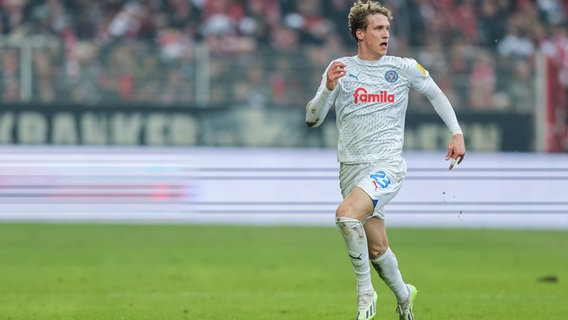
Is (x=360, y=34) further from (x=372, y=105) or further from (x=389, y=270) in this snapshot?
(x=389, y=270)

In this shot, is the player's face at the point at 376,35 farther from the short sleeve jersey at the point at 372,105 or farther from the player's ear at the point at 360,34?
the short sleeve jersey at the point at 372,105

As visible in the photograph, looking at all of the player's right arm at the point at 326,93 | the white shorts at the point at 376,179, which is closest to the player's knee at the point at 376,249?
the white shorts at the point at 376,179

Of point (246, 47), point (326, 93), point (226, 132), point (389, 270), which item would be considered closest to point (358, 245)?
point (389, 270)

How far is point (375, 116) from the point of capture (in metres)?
8.63

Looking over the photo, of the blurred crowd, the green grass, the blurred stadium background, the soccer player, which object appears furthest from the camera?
the blurred crowd

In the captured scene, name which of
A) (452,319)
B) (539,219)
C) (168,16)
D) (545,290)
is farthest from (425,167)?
(452,319)

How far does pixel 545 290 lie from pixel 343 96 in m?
4.61

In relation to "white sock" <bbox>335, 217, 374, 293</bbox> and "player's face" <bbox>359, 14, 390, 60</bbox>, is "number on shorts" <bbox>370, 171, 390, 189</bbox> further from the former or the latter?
"player's face" <bbox>359, 14, 390, 60</bbox>

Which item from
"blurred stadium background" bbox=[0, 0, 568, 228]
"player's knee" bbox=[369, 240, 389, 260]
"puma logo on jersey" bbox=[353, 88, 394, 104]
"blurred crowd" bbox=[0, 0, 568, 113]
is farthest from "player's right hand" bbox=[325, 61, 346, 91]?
"blurred crowd" bbox=[0, 0, 568, 113]

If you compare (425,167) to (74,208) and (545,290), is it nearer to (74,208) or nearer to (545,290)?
(74,208)

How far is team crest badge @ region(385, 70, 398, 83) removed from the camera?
8.68 metres

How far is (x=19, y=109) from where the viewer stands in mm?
20562

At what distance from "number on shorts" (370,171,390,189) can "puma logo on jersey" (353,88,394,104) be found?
1.88 feet

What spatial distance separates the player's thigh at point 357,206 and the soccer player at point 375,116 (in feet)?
0.26
